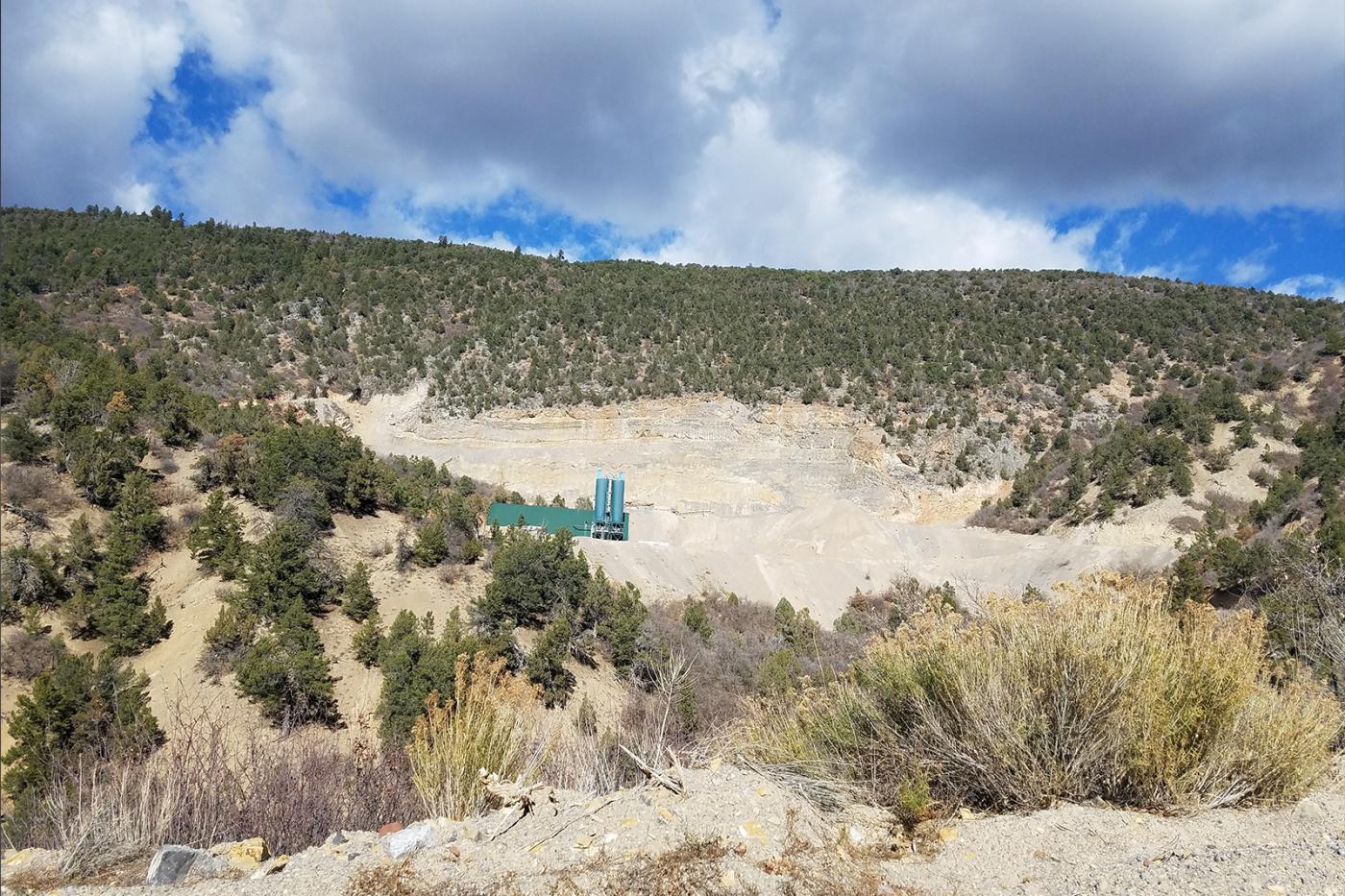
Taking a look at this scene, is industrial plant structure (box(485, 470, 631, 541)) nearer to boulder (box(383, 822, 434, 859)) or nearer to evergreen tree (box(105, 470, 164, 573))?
evergreen tree (box(105, 470, 164, 573))

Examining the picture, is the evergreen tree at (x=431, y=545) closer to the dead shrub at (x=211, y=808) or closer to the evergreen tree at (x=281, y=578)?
the evergreen tree at (x=281, y=578)

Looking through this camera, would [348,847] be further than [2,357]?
No

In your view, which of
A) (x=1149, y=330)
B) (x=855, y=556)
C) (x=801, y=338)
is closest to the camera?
(x=855, y=556)

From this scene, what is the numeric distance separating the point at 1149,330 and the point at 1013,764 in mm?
50385

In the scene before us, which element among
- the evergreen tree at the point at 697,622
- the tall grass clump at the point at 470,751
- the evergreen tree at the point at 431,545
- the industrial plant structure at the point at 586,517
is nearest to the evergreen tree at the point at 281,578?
the evergreen tree at the point at 431,545

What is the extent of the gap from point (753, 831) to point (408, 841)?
91.9 inches

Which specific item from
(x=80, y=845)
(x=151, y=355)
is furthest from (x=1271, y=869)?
(x=151, y=355)

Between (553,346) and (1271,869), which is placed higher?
(553,346)

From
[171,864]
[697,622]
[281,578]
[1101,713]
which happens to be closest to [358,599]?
[281,578]

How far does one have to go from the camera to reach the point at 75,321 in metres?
36.3

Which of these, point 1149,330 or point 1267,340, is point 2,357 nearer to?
point 1149,330

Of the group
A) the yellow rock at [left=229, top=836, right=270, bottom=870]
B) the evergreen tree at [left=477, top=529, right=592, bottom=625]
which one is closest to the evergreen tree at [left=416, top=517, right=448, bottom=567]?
the evergreen tree at [left=477, top=529, right=592, bottom=625]

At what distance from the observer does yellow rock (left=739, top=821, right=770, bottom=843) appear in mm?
4707

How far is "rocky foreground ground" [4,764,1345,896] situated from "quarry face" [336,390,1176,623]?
79.3 ft
